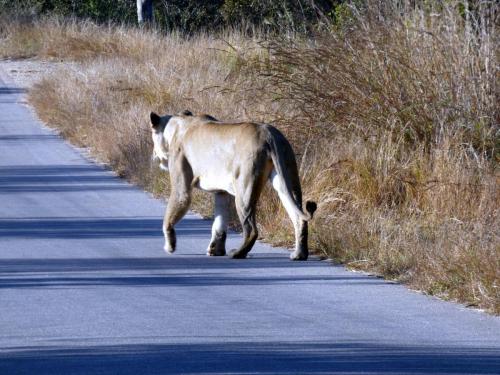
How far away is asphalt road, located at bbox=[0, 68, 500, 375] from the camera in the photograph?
6.80 metres

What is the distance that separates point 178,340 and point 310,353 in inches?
33.2

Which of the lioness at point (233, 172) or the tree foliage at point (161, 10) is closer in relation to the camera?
the lioness at point (233, 172)

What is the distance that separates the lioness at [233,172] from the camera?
392 inches

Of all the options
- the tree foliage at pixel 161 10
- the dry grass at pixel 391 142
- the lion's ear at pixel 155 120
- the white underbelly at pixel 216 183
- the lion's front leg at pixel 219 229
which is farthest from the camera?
the tree foliage at pixel 161 10

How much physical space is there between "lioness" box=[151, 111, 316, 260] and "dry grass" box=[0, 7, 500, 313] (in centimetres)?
76

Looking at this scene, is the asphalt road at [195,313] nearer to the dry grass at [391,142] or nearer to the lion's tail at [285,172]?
the dry grass at [391,142]

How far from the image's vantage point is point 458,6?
1331 centimetres

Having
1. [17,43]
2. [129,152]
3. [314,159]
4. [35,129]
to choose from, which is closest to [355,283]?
[314,159]

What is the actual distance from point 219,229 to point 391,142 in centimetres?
284

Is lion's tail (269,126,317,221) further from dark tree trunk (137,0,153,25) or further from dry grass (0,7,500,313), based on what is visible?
dark tree trunk (137,0,153,25)

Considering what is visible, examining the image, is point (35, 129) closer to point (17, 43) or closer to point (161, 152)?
point (161, 152)

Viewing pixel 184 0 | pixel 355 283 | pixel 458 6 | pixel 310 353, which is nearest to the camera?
pixel 310 353

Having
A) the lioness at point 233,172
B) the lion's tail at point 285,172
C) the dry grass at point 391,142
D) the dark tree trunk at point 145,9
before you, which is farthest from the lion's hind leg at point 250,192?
the dark tree trunk at point 145,9

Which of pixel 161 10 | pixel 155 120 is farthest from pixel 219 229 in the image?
pixel 161 10
